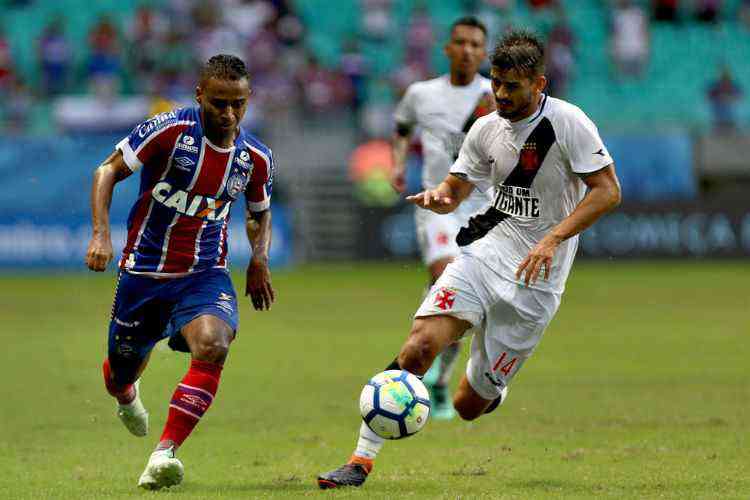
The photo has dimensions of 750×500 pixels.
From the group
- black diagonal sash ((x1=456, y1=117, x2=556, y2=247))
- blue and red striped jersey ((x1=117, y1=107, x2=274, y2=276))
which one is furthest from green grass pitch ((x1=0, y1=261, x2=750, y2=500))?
black diagonal sash ((x1=456, y1=117, x2=556, y2=247))

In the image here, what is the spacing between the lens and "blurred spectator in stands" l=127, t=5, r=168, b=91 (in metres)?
29.0

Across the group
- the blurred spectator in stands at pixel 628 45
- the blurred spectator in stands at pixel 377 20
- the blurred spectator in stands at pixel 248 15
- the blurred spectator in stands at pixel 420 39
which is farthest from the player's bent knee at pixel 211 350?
the blurred spectator in stands at pixel 628 45

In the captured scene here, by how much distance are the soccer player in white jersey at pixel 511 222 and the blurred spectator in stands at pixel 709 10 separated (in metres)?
26.2

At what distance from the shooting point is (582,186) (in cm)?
816

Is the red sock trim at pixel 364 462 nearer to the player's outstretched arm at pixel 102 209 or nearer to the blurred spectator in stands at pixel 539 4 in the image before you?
the player's outstretched arm at pixel 102 209

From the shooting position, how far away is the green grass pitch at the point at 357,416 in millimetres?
7848

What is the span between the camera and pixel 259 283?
8266 mm

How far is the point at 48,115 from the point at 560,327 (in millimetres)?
14093

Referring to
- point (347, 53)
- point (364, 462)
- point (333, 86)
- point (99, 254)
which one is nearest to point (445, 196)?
point (364, 462)

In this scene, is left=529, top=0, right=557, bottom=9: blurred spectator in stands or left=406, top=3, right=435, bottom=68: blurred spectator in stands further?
left=529, top=0, right=557, bottom=9: blurred spectator in stands

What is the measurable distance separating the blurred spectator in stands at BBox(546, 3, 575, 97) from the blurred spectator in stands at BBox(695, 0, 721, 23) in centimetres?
353

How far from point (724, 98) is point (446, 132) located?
20.8m

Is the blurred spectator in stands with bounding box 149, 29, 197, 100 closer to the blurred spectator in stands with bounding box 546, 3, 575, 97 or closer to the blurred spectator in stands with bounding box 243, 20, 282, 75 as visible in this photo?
the blurred spectator in stands with bounding box 243, 20, 282, 75

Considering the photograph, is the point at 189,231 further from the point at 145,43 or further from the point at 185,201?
the point at 145,43
